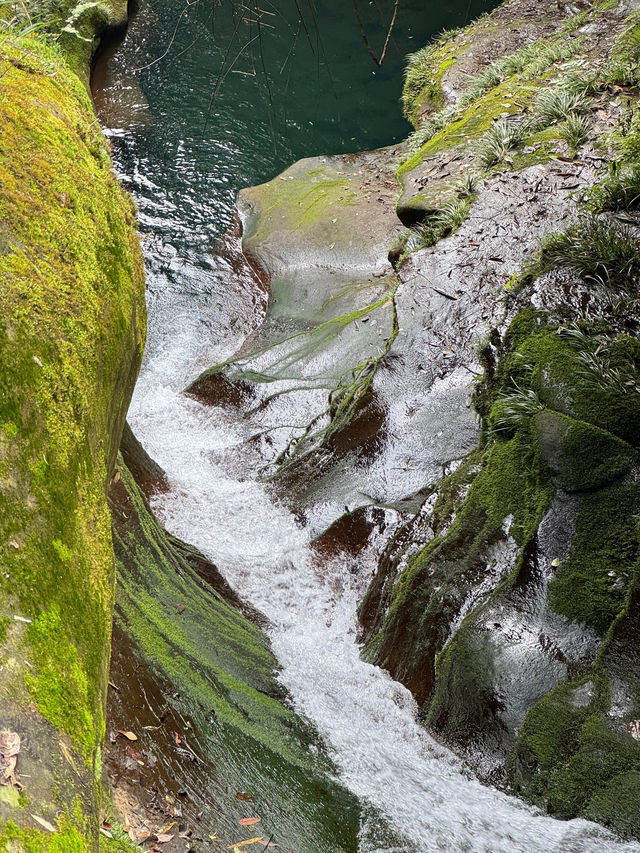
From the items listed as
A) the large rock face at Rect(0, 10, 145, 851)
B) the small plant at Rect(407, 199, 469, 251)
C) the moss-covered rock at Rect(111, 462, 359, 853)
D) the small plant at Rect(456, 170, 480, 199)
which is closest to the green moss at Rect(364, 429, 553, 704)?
the moss-covered rock at Rect(111, 462, 359, 853)

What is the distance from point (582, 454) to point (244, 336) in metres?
6.87

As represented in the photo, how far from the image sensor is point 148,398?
31.1ft

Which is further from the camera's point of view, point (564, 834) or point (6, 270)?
point (564, 834)

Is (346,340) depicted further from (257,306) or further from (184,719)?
(184,719)

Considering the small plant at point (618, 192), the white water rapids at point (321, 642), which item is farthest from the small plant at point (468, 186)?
the white water rapids at point (321, 642)

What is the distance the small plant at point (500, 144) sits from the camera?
9.79m

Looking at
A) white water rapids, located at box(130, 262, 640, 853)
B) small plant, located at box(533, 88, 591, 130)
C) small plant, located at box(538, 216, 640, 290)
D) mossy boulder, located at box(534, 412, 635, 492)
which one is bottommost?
white water rapids, located at box(130, 262, 640, 853)

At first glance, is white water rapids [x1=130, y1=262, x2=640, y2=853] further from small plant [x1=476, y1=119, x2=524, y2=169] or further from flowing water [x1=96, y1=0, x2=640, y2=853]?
small plant [x1=476, y1=119, x2=524, y2=169]

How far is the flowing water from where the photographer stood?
4512 millimetres

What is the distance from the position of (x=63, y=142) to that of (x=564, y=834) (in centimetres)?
538

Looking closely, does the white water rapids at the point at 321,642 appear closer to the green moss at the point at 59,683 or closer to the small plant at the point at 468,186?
the green moss at the point at 59,683

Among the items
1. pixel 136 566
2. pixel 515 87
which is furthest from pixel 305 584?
pixel 515 87

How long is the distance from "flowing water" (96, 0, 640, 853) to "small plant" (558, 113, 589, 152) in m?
3.73

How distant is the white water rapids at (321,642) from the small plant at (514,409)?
2016mm
